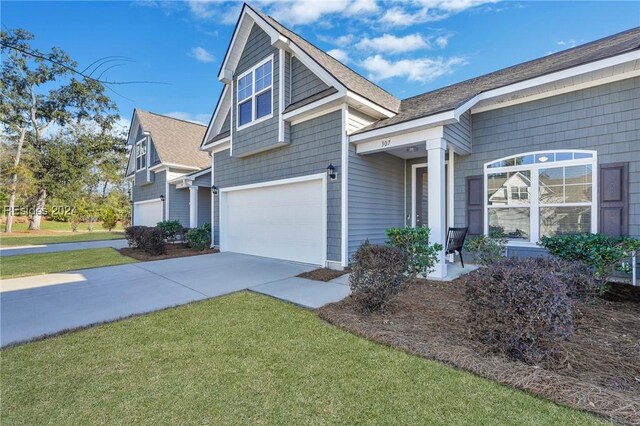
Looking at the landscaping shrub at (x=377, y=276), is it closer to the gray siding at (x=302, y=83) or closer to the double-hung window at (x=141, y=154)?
the gray siding at (x=302, y=83)

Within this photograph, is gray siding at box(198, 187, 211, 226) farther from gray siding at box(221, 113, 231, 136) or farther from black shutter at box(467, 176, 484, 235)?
black shutter at box(467, 176, 484, 235)

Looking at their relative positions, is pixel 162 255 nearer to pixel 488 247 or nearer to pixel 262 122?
pixel 262 122

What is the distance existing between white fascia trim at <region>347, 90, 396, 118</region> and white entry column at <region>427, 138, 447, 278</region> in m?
2.05

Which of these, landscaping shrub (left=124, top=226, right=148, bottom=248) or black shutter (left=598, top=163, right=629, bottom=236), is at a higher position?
black shutter (left=598, top=163, right=629, bottom=236)

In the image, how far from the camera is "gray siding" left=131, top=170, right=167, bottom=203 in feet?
55.2

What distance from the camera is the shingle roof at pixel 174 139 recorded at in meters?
16.8

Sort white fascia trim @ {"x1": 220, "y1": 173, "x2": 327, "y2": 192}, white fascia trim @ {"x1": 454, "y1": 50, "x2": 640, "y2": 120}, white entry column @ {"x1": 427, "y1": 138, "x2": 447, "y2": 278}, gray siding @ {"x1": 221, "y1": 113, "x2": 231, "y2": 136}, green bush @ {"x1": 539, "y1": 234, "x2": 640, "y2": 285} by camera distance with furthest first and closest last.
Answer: gray siding @ {"x1": 221, "y1": 113, "x2": 231, "y2": 136} → white fascia trim @ {"x1": 220, "y1": 173, "x2": 327, "y2": 192} → white entry column @ {"x1": 427, "y1": 138, "x2": 447, "y2": 278} → white fascia trim @ {"x1": 454, "y1": 50, "x2": 640, "y2": 120} → green bush @ {"x1": 539, "y1": 234, "x2": 640, "y2": 285}

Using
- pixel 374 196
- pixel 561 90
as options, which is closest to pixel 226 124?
pixel 374 196

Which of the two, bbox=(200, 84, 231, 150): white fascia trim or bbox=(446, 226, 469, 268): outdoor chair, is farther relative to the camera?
bbox=(200, 84, 231, 150): white fascia trim

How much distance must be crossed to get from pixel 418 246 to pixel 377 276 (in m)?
1.93

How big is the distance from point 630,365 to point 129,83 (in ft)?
20.4

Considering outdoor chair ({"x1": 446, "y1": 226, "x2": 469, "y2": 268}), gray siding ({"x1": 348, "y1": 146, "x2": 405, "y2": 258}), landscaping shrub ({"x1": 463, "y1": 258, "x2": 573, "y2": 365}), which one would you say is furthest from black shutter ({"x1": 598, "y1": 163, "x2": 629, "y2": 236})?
gray siding ({"x1": 348, "y1": 146, "x2": 405, "y2": 258})

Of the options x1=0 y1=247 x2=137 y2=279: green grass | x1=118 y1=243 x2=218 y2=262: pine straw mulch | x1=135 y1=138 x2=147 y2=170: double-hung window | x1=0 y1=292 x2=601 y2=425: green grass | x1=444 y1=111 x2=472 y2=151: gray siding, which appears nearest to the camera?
x1=0 y1=292 x2=601 y2=425: green grass

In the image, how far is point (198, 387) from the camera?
8.54 feet
